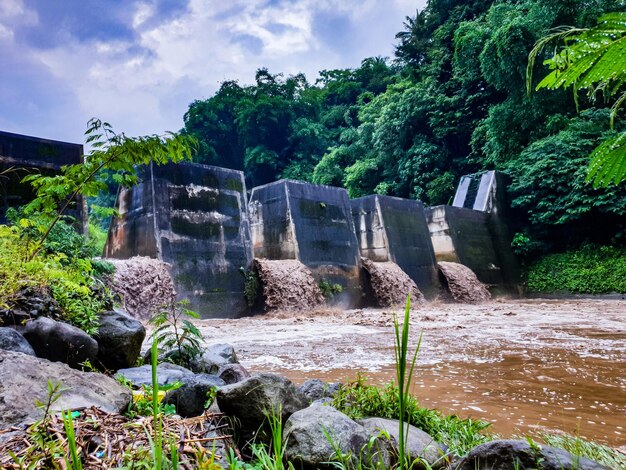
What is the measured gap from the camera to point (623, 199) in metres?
13.9

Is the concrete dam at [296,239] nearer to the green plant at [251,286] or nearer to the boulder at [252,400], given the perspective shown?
the green plant at [251,286]

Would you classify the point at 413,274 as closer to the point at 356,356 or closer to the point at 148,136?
the point at 356,356

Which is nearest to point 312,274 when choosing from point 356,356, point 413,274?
point 413,274

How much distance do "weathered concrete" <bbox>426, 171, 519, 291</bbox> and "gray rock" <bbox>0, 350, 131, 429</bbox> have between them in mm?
13784

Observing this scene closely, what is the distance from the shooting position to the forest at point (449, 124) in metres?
14.8

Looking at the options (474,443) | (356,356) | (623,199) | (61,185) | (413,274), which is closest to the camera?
(474,443)

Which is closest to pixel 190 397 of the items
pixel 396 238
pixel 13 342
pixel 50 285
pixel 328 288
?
pixel 13 342

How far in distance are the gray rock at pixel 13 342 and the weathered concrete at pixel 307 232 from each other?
8.39m

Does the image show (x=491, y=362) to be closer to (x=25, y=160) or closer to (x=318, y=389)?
(x=318, y=389)

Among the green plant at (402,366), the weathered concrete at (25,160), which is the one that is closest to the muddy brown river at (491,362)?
the green plant at (402,366)

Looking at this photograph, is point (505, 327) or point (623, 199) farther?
point (623, 199)

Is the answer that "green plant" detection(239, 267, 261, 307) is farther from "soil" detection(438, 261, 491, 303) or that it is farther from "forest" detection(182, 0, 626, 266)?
"soil" detection(438, 261, 491, 303)

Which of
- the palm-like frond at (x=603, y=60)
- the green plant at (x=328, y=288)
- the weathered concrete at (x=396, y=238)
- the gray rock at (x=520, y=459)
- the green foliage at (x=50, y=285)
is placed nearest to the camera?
the palm-like frond at (x=603, y=60)

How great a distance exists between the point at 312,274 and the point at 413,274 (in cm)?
367
